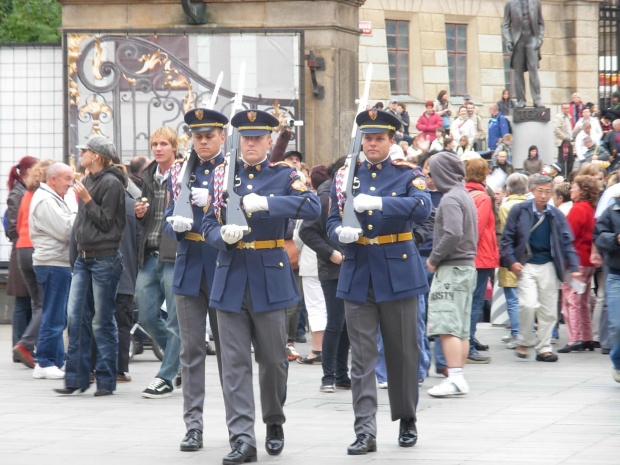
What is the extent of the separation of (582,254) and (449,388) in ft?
10.8

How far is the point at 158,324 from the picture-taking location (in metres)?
9.59

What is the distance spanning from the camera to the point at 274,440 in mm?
7207

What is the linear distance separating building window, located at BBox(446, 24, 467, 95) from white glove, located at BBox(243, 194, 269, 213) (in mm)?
30234

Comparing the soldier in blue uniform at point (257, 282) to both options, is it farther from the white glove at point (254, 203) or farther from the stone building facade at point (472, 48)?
the stone building facade at point (472, 48)

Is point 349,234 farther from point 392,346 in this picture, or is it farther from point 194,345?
point 194,345

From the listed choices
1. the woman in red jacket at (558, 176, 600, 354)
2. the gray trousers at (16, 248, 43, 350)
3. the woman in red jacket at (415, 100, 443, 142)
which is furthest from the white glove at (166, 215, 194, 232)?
the woman in red jacket at (415, 100, 443, 142)

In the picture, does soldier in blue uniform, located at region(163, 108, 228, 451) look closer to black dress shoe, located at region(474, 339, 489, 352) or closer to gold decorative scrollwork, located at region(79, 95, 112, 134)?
black dress shoe, located at region(474, 339, 489, 352)

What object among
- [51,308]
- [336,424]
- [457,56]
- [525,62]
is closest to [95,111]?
[51,308]

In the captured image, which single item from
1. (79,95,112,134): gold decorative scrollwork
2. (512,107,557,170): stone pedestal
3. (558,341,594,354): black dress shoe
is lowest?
(558,341,594,354): black dress shoe

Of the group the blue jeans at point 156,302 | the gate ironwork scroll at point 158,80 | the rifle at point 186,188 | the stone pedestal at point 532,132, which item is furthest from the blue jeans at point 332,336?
the stone pedestal at point 532,132

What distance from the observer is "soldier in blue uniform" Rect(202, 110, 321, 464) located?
7.15 meters

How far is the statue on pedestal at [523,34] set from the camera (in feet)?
80.2

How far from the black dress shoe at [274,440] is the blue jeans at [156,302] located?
7.28 feet

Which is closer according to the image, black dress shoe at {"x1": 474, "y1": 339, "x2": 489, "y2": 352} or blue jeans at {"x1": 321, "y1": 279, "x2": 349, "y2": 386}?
blue jeans at {"x1": 321, "y1": 279, "x2": 349, "y2": 386}
